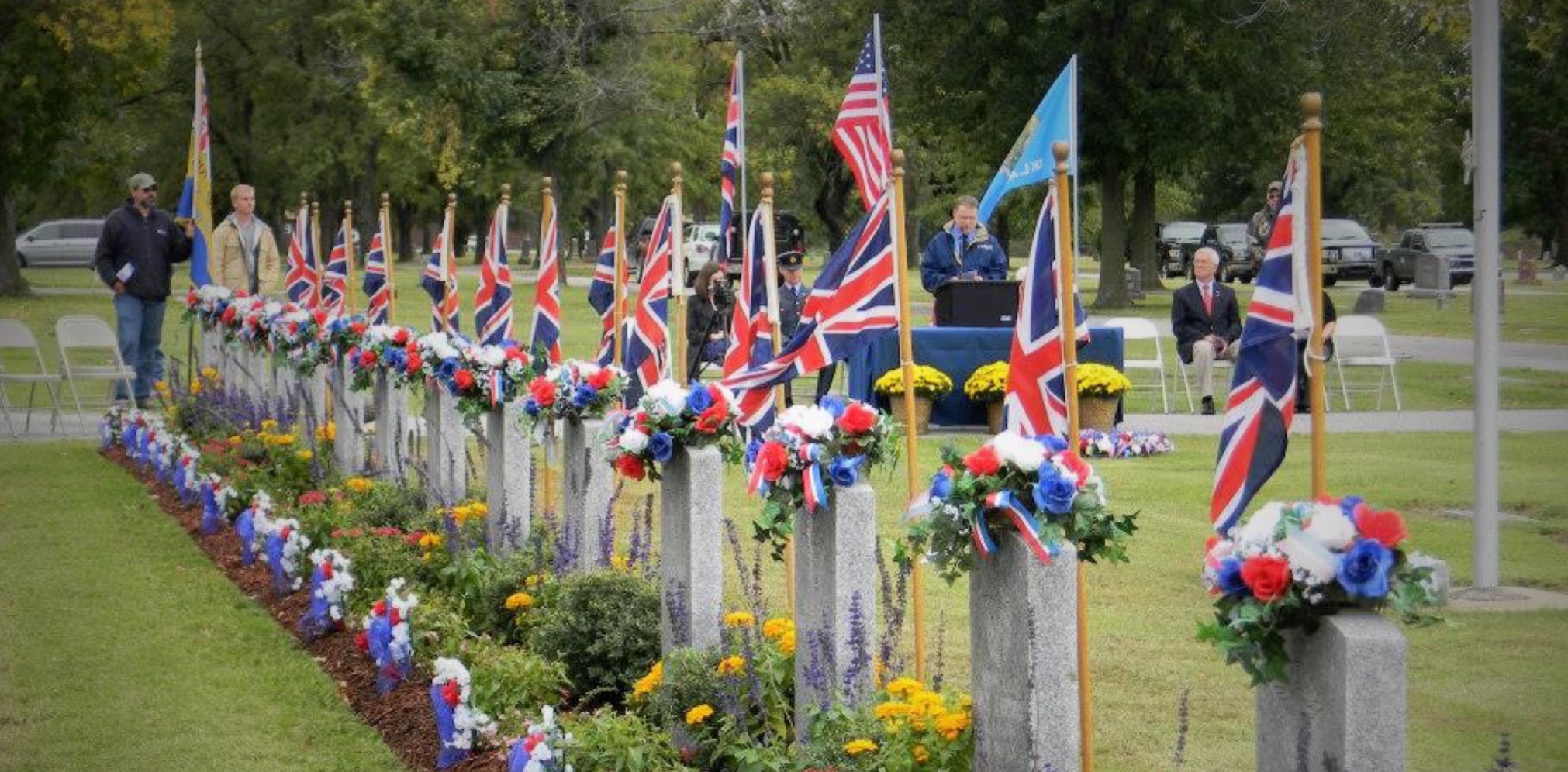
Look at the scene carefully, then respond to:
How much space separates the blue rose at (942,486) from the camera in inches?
221

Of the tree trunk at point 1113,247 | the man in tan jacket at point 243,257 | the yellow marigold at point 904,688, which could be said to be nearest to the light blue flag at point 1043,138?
the man in tan jacket at point 243,257

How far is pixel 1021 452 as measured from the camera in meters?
5.55

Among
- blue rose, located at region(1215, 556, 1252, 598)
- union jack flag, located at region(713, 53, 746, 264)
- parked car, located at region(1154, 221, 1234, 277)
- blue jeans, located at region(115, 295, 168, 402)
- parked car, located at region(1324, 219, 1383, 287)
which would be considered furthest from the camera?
parked car, located at region(1154, 221, 1234, 277)

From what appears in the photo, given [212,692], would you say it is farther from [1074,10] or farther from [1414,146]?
[1414,146]

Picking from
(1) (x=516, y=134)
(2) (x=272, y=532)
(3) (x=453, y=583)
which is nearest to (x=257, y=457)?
(2) (x=272, y=532)

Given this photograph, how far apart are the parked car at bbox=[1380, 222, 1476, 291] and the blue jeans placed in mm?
38490

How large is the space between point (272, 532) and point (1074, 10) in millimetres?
29129

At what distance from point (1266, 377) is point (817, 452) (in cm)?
149

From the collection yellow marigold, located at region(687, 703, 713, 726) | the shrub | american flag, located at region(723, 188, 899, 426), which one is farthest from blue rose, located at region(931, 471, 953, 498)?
the shrub

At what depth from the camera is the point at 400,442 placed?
12.6 metres

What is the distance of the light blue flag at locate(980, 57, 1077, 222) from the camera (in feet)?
51.5

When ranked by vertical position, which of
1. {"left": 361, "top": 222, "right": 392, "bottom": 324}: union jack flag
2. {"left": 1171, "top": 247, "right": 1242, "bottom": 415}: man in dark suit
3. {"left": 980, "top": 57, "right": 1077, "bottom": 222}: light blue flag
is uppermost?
{"left": 980, "top": 57, "right": 1077, "bottom": 222}: light blue flag

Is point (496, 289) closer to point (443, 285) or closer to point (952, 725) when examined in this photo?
point (443, 285)

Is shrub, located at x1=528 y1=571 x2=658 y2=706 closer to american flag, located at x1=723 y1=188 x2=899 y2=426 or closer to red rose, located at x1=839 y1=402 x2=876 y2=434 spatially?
american flag, located at x1=723 y1=188 x2=899 y2=426
